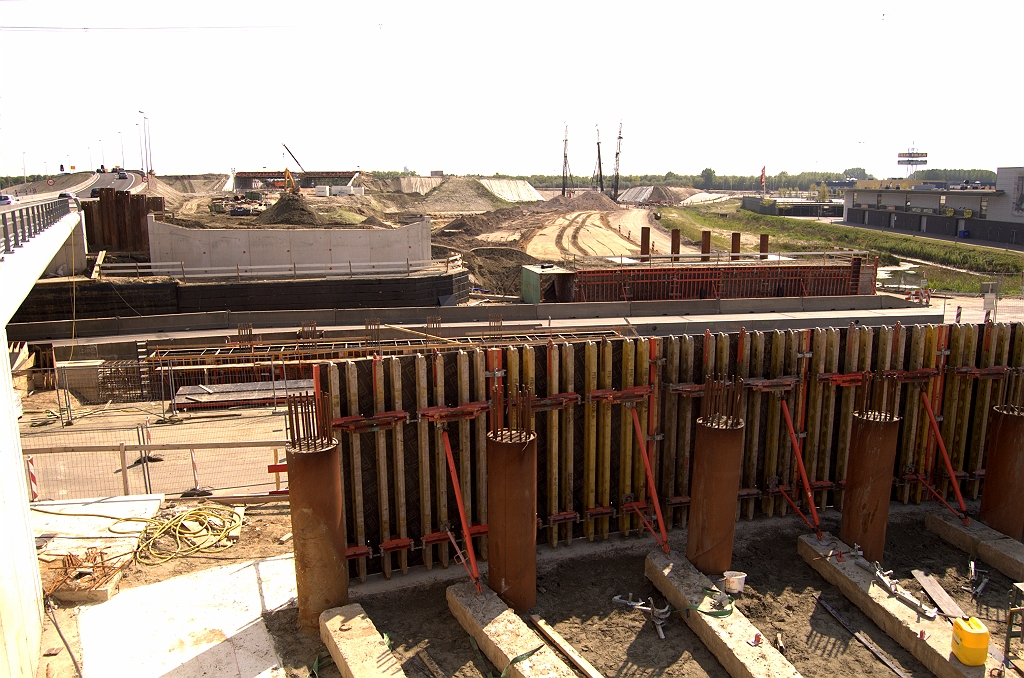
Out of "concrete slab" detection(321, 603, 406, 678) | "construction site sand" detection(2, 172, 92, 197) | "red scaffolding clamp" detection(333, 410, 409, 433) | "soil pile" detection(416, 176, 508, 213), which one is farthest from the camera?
"soil pile" detection(416, 176, 508, 213)

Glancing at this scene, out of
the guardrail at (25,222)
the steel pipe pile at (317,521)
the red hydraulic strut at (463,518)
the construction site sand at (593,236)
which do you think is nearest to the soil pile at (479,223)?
the construction site sand at (593,236)

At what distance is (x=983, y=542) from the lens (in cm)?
981

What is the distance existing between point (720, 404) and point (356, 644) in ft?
17.4

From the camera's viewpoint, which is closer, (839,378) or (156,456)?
(839,378)

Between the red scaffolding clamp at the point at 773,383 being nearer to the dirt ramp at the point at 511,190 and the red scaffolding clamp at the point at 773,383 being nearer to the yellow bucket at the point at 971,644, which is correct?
the yellow bucket at the point at 971,644

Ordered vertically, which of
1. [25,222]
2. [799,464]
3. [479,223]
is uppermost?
[25,222]

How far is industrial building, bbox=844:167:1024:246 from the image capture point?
53188 millimetres

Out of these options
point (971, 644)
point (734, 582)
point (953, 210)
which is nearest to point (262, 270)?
point (734, 582)

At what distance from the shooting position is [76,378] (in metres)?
20.5

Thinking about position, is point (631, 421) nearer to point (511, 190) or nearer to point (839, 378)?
point (839, 378)

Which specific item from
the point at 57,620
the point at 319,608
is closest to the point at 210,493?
the point at 57,620

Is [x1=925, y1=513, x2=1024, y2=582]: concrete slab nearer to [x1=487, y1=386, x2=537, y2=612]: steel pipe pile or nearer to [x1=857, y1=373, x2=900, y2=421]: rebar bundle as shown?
[x1=857, y1=373, x2=900, y2=421]: rebar bundle

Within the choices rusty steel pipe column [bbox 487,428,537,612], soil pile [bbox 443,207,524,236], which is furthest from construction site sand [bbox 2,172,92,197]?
rusty steel pipe column [bbox 487,428,537,612]

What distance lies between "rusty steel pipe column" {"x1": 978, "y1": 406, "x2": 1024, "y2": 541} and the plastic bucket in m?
4.66
